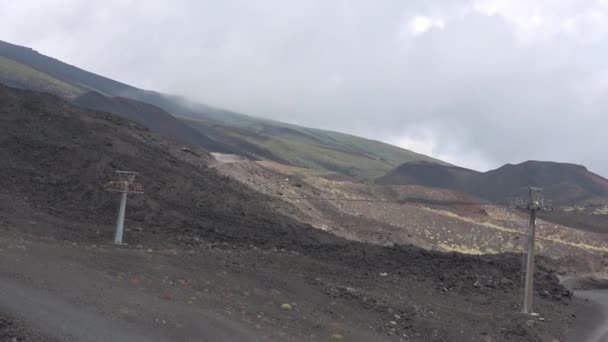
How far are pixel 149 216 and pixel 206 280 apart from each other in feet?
34.3

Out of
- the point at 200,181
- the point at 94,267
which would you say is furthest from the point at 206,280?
the point at 200,181

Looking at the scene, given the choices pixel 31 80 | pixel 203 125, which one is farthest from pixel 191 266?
pixel 203 125

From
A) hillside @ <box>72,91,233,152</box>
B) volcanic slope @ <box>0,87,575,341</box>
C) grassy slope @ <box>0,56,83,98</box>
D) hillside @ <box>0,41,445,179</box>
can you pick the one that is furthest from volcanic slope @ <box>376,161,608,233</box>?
volcanic slope @ <box>0,87,575,341</box>

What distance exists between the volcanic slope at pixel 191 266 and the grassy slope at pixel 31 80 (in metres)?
91.1

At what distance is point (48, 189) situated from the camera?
29531 millimetres

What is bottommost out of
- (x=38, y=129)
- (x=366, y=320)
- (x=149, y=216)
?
(x=366, y=320)

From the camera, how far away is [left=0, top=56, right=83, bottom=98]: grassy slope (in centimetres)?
12650

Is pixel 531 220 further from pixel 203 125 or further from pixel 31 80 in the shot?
pixel 203 125

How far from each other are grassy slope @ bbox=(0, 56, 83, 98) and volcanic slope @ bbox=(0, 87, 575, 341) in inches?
3586

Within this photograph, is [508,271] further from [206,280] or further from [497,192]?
[497,192]

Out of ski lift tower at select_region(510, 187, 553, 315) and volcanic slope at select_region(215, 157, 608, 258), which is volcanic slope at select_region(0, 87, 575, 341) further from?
volcanic slope at select_region(215, 157, 608, 258)

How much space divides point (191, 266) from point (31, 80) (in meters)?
126

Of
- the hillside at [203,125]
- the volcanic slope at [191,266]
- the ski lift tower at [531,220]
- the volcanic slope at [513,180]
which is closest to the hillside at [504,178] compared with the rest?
the volcanic slope at [513,180]

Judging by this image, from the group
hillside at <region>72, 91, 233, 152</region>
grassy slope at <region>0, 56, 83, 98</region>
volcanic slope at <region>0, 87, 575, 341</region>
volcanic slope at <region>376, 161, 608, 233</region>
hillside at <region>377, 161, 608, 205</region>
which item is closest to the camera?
volcanic slope at <region>0, 87, 575, 341</region>
